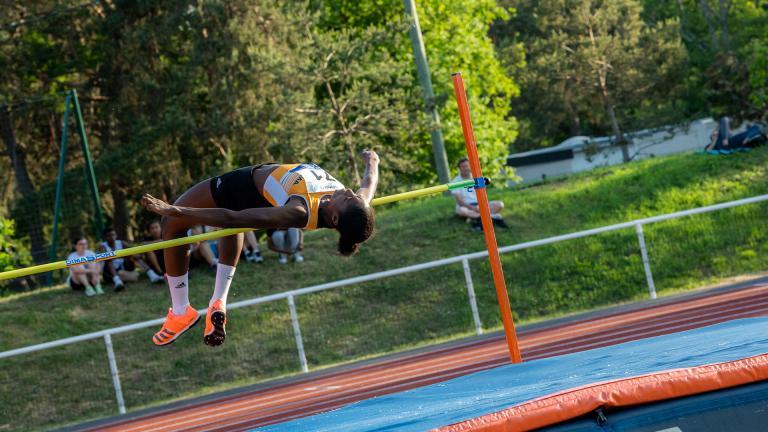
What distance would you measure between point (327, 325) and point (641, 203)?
5.41 metres

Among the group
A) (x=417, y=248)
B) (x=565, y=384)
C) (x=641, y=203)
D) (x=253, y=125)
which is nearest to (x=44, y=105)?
(x=253, y=125)

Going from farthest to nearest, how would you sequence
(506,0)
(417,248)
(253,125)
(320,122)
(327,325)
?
(506,0), (253,125), (320,122), (417,248), (327,325)

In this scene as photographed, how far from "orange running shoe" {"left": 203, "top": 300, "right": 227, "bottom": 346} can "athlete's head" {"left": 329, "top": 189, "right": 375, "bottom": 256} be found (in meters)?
1.00

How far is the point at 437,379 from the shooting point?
8.88 m

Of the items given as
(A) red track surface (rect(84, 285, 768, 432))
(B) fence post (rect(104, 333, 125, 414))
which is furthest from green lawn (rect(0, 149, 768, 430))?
(A) red track surface (rect(84, 285, 768, 432))

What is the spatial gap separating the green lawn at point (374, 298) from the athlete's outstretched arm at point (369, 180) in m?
5.70

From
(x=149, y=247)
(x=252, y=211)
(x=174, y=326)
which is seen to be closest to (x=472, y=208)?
(x=174, y=326)

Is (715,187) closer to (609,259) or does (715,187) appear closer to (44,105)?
(609,259)

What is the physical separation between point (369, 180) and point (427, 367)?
418 centimetres

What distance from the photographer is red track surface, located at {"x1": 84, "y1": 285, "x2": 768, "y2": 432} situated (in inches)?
348

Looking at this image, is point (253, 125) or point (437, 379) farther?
point (253, 125)

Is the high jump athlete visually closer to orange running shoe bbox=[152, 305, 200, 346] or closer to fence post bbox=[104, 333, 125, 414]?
orange running shoe bbox=[152, 305, 200, 346]

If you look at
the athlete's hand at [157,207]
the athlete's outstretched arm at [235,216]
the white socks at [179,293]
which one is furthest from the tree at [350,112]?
the athlete's hand at [157,207]

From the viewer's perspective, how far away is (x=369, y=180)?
5.90m
